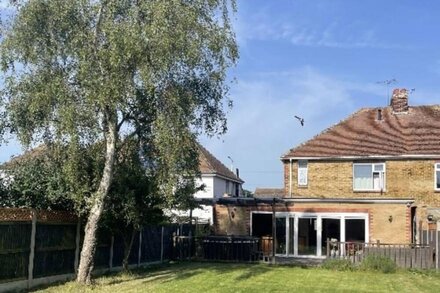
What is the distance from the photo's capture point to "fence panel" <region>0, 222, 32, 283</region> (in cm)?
1515

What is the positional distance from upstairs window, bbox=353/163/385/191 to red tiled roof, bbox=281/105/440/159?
75cm

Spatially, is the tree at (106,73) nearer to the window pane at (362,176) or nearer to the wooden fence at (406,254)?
the wooden fence at (406,254)

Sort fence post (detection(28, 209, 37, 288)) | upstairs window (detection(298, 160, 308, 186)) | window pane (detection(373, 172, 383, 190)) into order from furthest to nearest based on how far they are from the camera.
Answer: upstairs window (detection(298, 160, 308, 186)) < window pane (detection(373, 172, 383, 190)) < fence post (detection(28, 209, 37, 288))

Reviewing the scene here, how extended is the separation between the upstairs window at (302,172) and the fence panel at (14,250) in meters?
21.1

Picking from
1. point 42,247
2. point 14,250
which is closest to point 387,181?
point 42,247

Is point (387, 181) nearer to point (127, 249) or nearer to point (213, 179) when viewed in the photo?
point (213, 179)

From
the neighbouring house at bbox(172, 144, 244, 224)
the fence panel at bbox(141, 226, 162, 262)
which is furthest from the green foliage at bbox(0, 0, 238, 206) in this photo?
the neighbouring house at bbox(172, 144, 244, 224)

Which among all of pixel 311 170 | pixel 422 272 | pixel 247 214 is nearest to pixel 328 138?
pixel 311 170

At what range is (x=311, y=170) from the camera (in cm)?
3469

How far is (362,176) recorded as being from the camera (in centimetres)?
3378

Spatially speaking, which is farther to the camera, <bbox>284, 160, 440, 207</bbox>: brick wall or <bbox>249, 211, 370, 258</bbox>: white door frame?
<bbox>284, 160, 440, 207</bbox>: brick wall

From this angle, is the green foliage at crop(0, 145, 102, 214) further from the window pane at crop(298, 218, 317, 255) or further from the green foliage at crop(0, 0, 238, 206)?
the window pane at crop(298, 218, 317, 255)

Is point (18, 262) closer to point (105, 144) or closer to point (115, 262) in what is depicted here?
point (105, 144)

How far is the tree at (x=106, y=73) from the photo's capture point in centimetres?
1548
